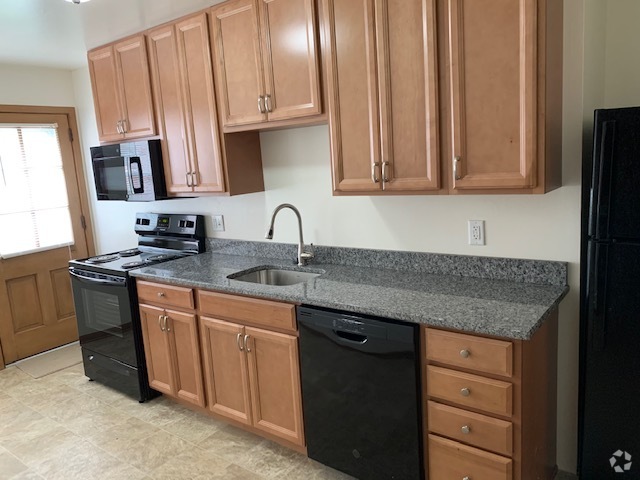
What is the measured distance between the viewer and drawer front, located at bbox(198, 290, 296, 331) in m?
2.28

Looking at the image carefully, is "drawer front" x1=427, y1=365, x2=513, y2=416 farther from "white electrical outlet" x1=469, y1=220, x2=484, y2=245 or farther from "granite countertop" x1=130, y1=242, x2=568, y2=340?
"white electrical outlet" x1=469, y1=220, x2=484, y2=245

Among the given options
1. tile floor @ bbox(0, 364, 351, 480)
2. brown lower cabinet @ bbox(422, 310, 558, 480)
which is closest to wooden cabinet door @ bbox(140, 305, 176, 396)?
tile floor @ bbox(0, 364, 351, 480)

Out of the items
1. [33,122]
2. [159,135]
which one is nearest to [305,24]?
[159,135]

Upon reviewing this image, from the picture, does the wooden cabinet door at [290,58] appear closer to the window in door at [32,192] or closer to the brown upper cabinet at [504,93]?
the brown upper cabinet at [504,93]

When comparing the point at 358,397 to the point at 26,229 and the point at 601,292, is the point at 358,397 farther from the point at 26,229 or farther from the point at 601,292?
the point at 26,229

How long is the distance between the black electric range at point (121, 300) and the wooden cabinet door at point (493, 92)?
2.11m

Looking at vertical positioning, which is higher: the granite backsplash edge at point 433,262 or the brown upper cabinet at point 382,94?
the brown upper cabinet at point 382,94

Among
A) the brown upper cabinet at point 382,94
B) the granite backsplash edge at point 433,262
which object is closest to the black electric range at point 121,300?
the granite backsplash edge at point 433,262

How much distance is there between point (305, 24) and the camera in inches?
90.2

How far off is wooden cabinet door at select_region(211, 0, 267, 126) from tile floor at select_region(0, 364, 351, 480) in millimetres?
1755

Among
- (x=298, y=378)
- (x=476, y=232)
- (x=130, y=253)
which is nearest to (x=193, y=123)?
(x=130, y=253)

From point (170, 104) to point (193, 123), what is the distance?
23cm

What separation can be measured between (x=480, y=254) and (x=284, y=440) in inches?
52.9

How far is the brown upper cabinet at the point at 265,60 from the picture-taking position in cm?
232
